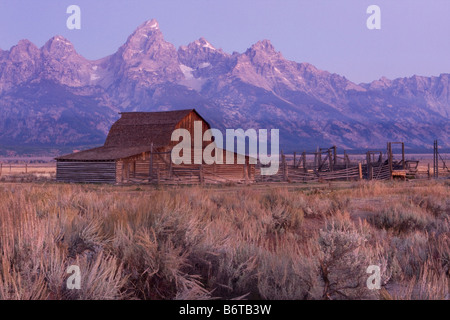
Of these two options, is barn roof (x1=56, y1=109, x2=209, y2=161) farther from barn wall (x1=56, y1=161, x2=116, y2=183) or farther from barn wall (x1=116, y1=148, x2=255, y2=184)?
barn wall (x1=116, y1=148, x2=255, y2=184)

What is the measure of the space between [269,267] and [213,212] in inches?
181

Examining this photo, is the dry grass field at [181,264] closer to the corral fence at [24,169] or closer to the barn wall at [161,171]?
the barn wall at [161,171]

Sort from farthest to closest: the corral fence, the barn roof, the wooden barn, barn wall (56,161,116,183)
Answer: the corral fence
the barn roof
barn wall (56,161,116,183)
the wooden barn

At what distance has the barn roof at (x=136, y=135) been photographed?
33.1 m

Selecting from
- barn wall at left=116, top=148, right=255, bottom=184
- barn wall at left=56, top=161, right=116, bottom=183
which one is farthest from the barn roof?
barn wall at left=116, top=148, right=255, bottom=184

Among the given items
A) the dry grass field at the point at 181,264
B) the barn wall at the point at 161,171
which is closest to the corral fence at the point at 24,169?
the barn wall at the point at 161,171

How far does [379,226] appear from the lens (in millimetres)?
10195

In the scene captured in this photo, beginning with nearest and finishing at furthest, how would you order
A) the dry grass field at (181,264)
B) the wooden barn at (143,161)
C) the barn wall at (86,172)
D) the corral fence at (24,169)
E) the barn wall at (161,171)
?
the dry grass field at (181,264), the barn wall at (161,171), the wooden barn at (143,161), the barn wall at (86,172), the corral fence at (24,169)

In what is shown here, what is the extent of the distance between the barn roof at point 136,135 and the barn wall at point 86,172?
55 centimetres

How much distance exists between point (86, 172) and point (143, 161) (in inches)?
168

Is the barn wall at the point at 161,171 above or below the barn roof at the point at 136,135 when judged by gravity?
below

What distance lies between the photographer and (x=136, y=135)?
119 ft

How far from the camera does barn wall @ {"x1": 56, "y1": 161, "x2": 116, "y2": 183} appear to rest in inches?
1248
